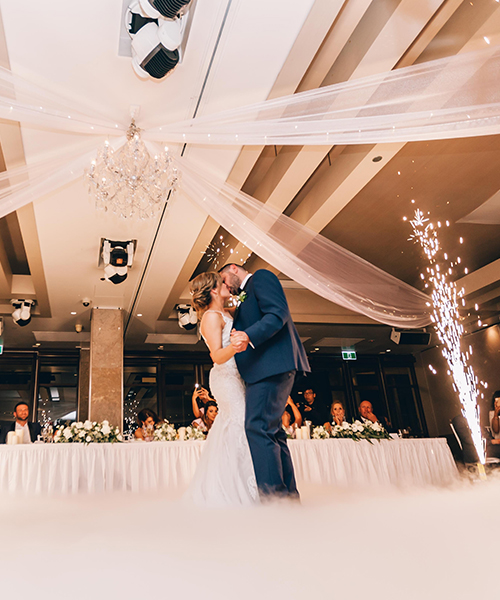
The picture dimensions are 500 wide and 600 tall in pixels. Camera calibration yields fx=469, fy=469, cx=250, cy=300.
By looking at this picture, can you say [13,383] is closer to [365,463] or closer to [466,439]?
[365,463]

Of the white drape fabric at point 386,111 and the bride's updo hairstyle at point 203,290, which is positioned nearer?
the white drape fabric at point 386,111

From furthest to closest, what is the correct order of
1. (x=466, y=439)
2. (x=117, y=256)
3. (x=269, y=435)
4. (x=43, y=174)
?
(x=466, y=439) < (x=117, y=256) < (x=43, y=174) < (x=269, y=435)

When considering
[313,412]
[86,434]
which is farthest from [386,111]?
[313,412]

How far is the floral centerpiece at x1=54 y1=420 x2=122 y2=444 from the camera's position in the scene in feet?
15.0

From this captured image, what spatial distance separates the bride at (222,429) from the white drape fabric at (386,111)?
0.89 meters

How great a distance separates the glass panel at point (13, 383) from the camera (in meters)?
9.75

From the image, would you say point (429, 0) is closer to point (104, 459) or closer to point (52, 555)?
point (52, 555)

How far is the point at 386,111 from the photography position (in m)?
2.30

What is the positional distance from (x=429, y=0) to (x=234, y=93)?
127 centimetres

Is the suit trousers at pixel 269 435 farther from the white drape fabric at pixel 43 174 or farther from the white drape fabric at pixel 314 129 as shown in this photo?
the white drape fabric at pixel 43 174

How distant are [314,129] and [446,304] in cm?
505

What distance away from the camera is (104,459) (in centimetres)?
454

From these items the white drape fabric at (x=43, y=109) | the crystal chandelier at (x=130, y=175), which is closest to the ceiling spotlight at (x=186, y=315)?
the crystal chandelier at (x=130, y=175)

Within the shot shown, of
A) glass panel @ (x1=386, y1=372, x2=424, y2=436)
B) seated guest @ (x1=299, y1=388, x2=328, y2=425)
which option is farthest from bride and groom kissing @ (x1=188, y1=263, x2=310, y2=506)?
glass panel @ (x1=386, y1=372, x2=424, y2=436)
